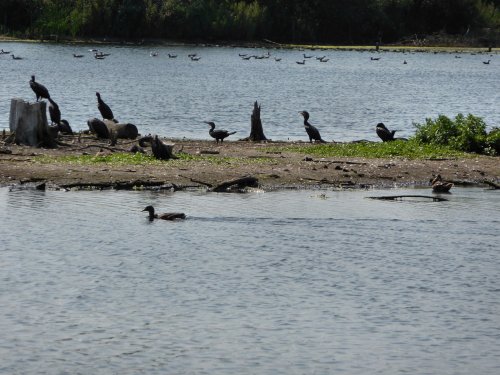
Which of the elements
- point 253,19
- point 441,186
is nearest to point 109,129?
point 441,186

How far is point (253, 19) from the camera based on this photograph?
13150cm

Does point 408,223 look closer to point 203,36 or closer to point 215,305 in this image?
point 215,305

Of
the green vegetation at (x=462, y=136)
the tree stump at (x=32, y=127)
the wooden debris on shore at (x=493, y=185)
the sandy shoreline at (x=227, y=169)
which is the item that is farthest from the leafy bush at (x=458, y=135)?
the tree stump at (x=32, y=127)

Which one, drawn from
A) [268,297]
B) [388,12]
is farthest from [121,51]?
[268,297]

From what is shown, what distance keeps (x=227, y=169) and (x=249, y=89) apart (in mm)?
39790

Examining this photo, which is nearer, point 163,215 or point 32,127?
point 163,215

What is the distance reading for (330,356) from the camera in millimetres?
12828

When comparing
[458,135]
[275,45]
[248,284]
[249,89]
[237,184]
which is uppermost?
[458,135]

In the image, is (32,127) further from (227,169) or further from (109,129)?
(227,169)

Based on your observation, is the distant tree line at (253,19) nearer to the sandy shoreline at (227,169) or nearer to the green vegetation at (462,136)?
the green vegetation at (462,136)

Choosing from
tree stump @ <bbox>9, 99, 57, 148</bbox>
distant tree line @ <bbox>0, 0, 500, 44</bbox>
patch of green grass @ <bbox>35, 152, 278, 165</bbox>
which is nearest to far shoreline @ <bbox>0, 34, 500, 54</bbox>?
distant tree line @ <bbox>0, 0, 500, 44</bbox>

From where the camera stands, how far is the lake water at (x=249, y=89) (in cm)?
4134

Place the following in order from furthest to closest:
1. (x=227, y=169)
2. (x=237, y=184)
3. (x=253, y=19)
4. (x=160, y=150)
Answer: (x=253, y=19) → (x=160, y=150) → (x=227, y=169) → (x=237, y=184)

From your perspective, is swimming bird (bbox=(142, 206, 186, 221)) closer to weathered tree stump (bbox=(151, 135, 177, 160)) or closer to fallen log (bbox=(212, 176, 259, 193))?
fallen log (bbox=(212, 176, 259, 193))
